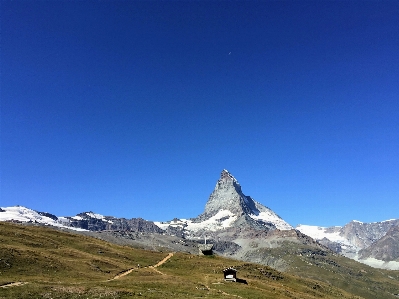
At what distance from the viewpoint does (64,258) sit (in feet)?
301

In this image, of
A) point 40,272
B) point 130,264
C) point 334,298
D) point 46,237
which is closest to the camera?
point 40,272

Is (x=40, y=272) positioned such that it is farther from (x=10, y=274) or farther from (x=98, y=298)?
(x=98, y=298)

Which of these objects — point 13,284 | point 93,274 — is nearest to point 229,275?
point 93,274

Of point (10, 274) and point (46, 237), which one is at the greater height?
point (46, 237)

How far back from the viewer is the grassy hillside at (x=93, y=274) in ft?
198

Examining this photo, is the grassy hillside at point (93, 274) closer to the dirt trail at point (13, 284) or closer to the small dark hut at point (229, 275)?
the dirt trail at point (13, 284)

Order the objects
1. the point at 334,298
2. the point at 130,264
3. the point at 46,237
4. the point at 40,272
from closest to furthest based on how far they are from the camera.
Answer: the point at 40,272, the point at 130,264, the point at 46,237, the point at 334,298

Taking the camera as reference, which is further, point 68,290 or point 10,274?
point 10,274

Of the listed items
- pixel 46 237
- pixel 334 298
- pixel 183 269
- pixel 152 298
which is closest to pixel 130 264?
pixel 183 269

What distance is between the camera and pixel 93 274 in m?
82.6

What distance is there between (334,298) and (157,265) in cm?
6889

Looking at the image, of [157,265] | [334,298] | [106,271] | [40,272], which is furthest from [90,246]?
[334,298]

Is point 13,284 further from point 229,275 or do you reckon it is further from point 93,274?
point 229,275

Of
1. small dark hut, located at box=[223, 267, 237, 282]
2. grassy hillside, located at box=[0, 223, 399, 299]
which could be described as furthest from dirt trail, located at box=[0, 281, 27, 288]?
small dark hut, located at box=[223, 267, 237, 282]
